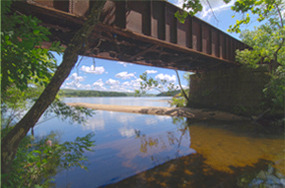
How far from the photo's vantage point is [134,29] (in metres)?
7.36

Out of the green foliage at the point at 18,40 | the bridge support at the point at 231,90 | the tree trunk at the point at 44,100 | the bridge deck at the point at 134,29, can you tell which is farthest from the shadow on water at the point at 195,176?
the bridge support at the point at 231,90

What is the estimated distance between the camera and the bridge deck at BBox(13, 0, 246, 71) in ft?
17.7

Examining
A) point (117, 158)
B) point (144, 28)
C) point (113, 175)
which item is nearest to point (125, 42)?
point (144, 28)

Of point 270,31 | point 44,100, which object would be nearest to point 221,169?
point 44,100

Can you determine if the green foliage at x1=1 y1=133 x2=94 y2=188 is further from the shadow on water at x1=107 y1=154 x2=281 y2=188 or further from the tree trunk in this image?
the shadow on water at x1=107 y1=154 x2=281 y2=188

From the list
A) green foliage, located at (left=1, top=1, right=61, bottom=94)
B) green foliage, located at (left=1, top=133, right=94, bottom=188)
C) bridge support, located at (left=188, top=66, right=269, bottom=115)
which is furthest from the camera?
bridge support, located at (left=188, top=66, right=269, bottom=115)

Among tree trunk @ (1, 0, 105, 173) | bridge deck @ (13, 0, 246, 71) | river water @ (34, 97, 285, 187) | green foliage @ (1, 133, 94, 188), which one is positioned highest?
bridge deck @ (13, 0, 246, 71)

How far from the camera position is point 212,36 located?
467 inches

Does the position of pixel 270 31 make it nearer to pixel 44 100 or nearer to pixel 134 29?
pixel 134 29

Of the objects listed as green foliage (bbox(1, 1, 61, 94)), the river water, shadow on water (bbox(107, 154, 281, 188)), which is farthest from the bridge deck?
shadow on water (bbox(107, 154, 281, 188))

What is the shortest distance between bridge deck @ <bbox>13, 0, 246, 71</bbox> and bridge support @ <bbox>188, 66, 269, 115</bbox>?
190 cm

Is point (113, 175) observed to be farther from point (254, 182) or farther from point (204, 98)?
point (204, 98)

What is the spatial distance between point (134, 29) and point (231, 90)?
12.6m

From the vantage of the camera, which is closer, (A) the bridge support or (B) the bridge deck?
(B) the bridge deck
